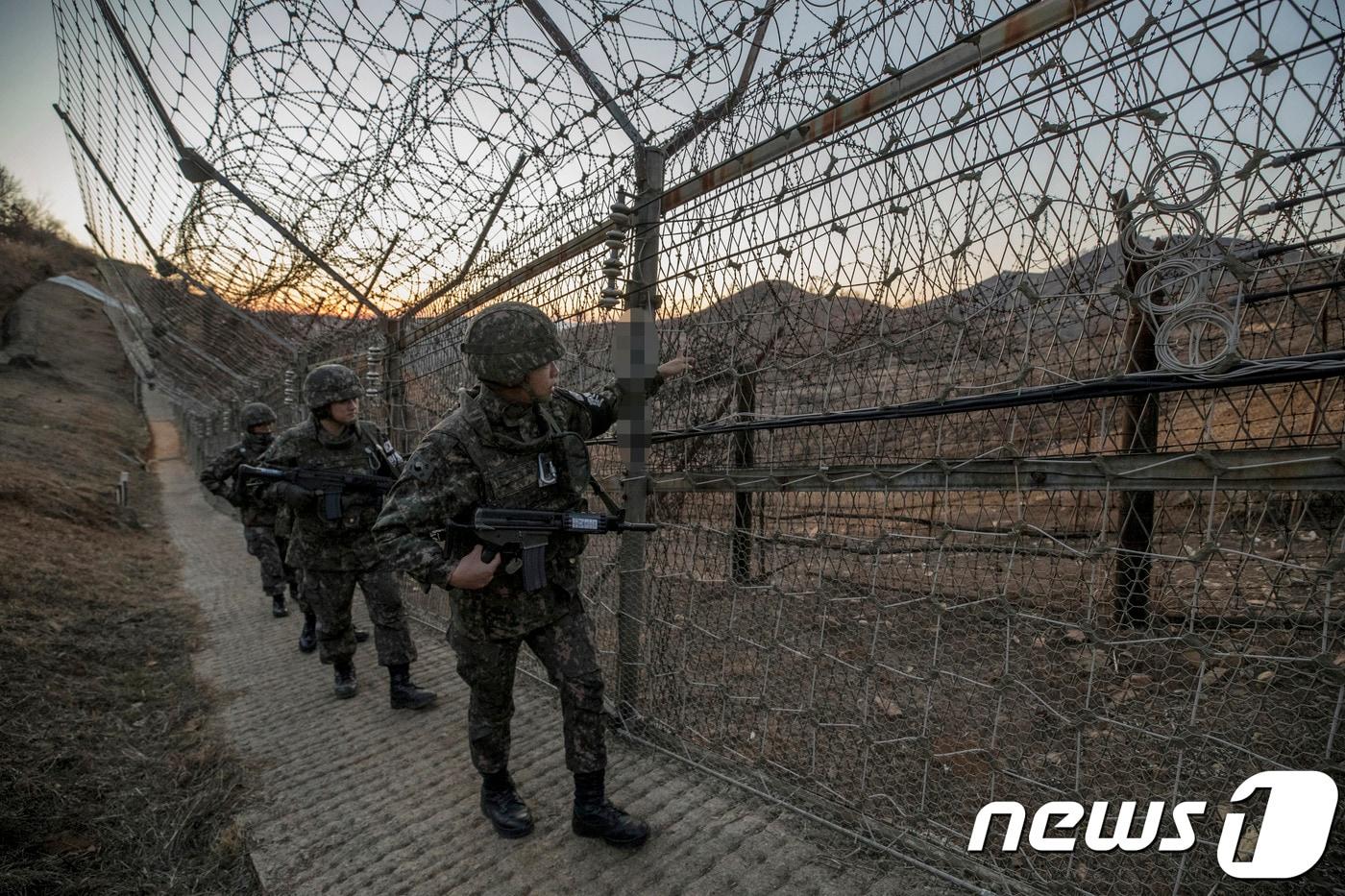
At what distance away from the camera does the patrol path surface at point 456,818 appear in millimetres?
2014

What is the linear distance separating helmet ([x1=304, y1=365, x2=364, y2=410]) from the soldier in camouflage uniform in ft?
6.45

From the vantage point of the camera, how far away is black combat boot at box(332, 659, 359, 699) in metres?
3.59

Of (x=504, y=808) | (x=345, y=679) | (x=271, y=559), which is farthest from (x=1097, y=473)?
(x=271, y=559)

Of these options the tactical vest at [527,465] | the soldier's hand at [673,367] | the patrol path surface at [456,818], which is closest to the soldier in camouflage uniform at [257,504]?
the patrol path surface at [456,818]

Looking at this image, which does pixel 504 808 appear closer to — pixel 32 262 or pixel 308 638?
pixel 308 638

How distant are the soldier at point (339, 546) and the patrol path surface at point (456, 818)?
0.28 meters

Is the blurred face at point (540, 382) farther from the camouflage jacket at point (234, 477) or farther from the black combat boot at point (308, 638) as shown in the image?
the camouflage jacket at point (234, 477)

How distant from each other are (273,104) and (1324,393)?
4.19 m

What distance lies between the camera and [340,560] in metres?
3.59

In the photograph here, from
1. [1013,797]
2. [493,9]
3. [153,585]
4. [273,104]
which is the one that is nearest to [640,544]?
[1013,797]

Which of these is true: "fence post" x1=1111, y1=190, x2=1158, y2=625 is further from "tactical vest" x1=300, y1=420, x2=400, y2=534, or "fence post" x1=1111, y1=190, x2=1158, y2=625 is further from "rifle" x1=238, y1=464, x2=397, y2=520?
"tactical vest" x1=300, y1=420, x2=400, y2=534

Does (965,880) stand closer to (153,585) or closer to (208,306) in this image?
(153,585)

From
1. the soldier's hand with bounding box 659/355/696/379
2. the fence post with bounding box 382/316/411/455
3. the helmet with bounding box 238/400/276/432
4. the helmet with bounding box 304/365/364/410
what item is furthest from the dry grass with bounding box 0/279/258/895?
the soldier's hand with bounding box 659/355/696/379

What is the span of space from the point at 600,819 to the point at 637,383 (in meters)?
1.45
